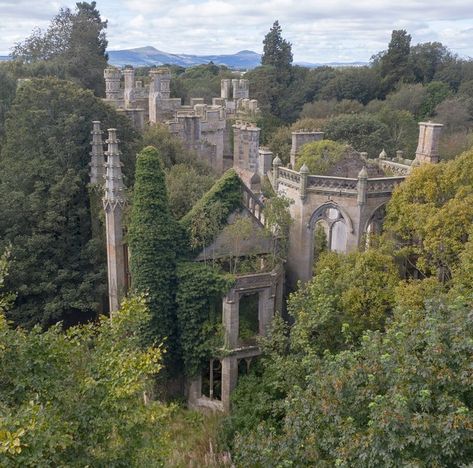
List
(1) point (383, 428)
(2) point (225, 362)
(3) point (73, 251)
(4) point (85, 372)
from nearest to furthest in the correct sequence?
(1) point (383, 428), (4) point (85, 372), (2) point (225, 362), (3) point (73, 251)

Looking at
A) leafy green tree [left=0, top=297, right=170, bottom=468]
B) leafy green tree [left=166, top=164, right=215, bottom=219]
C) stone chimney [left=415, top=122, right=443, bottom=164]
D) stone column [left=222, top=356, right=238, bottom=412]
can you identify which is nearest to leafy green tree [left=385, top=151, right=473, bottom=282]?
stone chimney [left=415, top=122, right=443, bottom=164]

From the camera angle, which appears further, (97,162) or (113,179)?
(97,162)

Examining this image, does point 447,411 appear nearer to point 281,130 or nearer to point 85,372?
point 85,372

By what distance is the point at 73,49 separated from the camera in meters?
49.3

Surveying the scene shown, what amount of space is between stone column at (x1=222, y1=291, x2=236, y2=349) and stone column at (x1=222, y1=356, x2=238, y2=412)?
65 centimetres

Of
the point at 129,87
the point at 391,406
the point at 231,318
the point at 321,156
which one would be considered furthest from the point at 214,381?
the point at 129,87

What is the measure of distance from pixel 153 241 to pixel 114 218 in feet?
7.50

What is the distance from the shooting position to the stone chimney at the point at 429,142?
24406 mm

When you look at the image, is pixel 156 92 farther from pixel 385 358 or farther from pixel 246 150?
pixel 385 358

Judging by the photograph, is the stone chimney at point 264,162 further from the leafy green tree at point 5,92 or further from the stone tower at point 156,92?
the leafy green tree at point 5,92

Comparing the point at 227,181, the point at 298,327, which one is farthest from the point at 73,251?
the point at 298,327

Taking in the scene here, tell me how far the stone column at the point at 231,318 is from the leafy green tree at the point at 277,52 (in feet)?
199

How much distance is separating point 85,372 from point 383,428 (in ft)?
21.1

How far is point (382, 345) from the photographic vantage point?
45.5 feet
